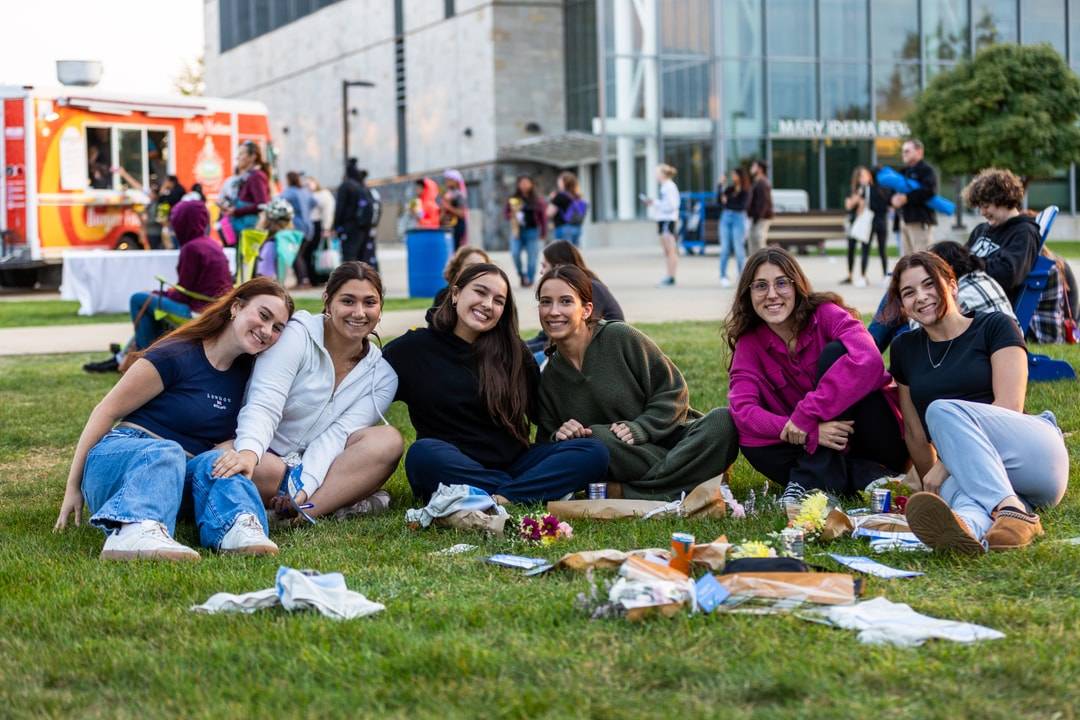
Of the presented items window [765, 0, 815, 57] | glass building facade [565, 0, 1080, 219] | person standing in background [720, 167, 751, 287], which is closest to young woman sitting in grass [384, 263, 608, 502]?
person standing in background [720, 167, 751, 287]

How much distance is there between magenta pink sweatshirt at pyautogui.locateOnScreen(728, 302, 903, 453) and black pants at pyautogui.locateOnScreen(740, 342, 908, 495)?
51 mm

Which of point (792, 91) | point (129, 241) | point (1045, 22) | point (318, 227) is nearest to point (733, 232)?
point (318, 227)

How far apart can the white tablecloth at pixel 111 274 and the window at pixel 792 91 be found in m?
25.2

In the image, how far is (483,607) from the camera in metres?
3.94

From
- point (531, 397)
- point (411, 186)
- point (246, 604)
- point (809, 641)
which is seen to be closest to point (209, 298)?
point (531, 397)

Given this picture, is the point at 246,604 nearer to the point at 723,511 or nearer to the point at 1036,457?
the point at 723,511

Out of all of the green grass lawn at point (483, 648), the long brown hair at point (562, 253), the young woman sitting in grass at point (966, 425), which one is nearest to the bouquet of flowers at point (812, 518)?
the green grass lawn at point (483, 648)

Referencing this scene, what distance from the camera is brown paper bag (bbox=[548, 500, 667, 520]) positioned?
5.43 m

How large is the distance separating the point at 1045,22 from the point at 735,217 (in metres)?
26.6

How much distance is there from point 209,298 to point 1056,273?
19.1 ft

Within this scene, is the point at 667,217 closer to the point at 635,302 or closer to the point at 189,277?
the point at 635,302

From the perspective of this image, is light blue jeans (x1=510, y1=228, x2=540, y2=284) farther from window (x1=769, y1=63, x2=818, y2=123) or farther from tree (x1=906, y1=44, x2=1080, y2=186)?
window (x1=769, y1=63, x2=818, y2=123)

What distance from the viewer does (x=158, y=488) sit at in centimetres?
491

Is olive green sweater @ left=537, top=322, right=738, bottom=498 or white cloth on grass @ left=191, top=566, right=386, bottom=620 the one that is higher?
olive green sweater @ left=537, top=322, right=738, bottom=498
